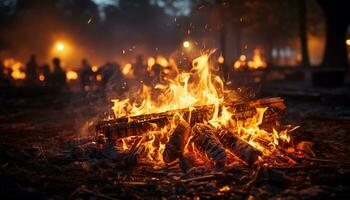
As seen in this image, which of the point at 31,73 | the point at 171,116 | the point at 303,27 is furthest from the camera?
the point at 303,27

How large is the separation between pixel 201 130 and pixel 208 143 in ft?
1.97

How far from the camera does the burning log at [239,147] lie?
20.4ft

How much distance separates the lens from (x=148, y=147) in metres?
7.21

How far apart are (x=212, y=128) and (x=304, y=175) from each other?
214 cm

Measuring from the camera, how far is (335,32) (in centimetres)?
2466

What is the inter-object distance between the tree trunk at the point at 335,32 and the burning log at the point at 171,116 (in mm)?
18079

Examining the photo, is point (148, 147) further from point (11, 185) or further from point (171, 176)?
point (11, 185)

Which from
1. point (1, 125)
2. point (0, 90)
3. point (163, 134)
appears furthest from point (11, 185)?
point (0, 90)

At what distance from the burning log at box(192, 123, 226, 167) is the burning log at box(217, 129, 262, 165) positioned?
0.18m

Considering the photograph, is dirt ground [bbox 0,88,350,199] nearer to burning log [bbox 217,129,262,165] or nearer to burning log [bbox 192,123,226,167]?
burning log [bbox 217,129,262,165]

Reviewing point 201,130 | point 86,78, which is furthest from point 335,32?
point 201,130

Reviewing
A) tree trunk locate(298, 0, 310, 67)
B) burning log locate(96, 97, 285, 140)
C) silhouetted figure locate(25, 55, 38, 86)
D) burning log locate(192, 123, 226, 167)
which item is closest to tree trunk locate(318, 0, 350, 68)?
tree trunk locate(298, 0, 310, 67)

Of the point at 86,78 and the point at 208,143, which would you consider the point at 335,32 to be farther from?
the point at 208,143

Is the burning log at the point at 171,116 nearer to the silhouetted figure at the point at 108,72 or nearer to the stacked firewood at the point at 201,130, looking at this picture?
the stacked firewood at the point at 201,130
